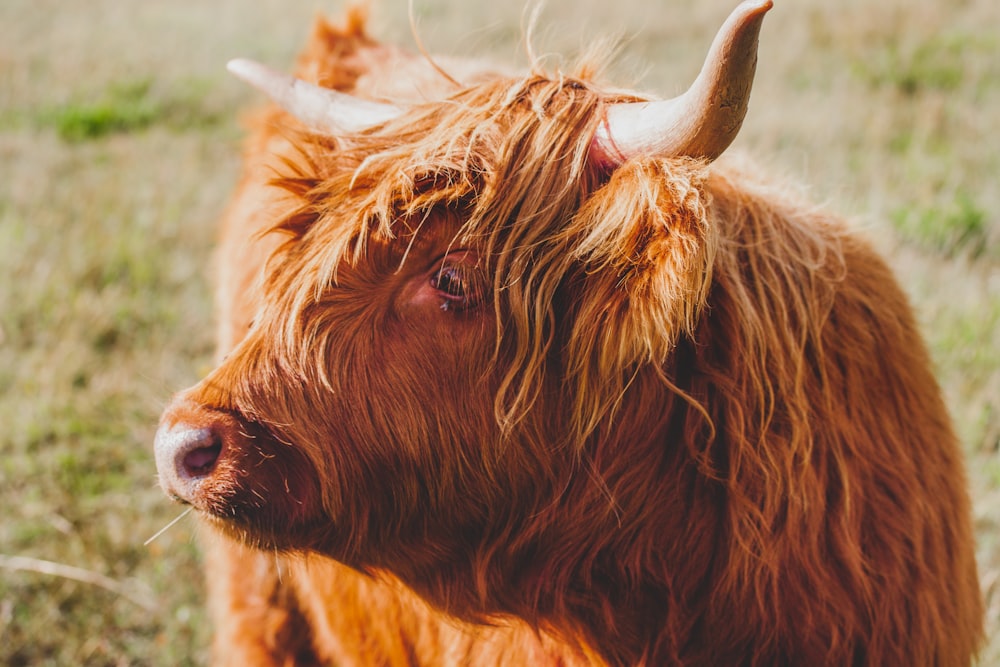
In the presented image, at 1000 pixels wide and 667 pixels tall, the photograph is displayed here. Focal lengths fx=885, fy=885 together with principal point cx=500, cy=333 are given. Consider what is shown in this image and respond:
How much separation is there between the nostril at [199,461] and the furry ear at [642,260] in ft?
2.51

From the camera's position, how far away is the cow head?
179cm

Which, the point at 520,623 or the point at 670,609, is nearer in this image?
the point at 670,609

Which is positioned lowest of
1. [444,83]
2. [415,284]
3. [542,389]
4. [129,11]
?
[129,11]

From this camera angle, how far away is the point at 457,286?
1.85 metres

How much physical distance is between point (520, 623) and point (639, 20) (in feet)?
26.7

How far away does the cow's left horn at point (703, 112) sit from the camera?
4.49ft

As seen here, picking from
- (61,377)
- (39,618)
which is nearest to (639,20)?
(61,377)

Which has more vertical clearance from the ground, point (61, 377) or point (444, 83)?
point (444, 83)

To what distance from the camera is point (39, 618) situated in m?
3.34

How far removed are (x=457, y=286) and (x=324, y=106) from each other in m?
0.67

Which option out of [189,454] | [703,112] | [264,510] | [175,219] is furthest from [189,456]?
[175,219]

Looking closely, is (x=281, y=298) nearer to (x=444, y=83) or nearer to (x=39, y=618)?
(x=444, y=83)

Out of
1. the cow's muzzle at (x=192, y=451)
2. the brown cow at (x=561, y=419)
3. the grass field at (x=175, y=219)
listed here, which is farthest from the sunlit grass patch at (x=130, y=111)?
the cow's muzzle at (x=192, y=451)

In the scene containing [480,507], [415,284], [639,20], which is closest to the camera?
[415,284]
